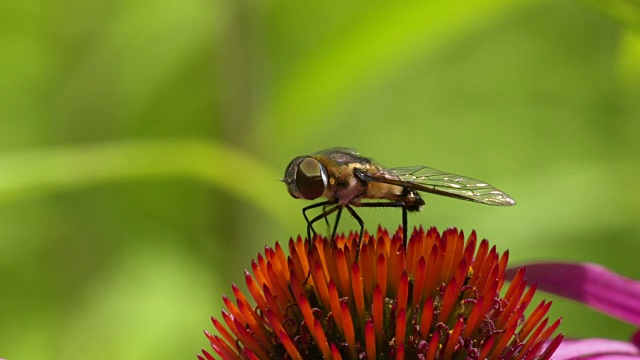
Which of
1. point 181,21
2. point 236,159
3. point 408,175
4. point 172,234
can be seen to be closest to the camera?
point 408,175

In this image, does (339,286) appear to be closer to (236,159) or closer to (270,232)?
(236,159)

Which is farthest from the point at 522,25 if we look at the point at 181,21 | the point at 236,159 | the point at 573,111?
the point at 236,159

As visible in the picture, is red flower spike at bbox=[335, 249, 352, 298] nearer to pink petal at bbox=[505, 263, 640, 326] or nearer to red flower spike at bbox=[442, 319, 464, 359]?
red flower spike at bbox=[442, 319, 464, 359]

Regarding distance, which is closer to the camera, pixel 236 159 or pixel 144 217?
pixel 236 159

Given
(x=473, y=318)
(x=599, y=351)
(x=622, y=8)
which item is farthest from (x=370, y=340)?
(x=622, y=8)

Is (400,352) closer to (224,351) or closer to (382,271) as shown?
(382,271)

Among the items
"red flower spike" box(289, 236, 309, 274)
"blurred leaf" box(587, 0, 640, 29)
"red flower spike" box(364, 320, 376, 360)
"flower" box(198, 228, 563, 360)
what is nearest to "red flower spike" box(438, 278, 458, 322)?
"flower" box(198, 228, 563, 360)

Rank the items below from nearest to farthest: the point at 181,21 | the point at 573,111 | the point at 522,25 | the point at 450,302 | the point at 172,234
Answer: the point at 450,302 → the point at 172,234 → the point at 181,21 → the point at 573,111 → the point at 522,25
